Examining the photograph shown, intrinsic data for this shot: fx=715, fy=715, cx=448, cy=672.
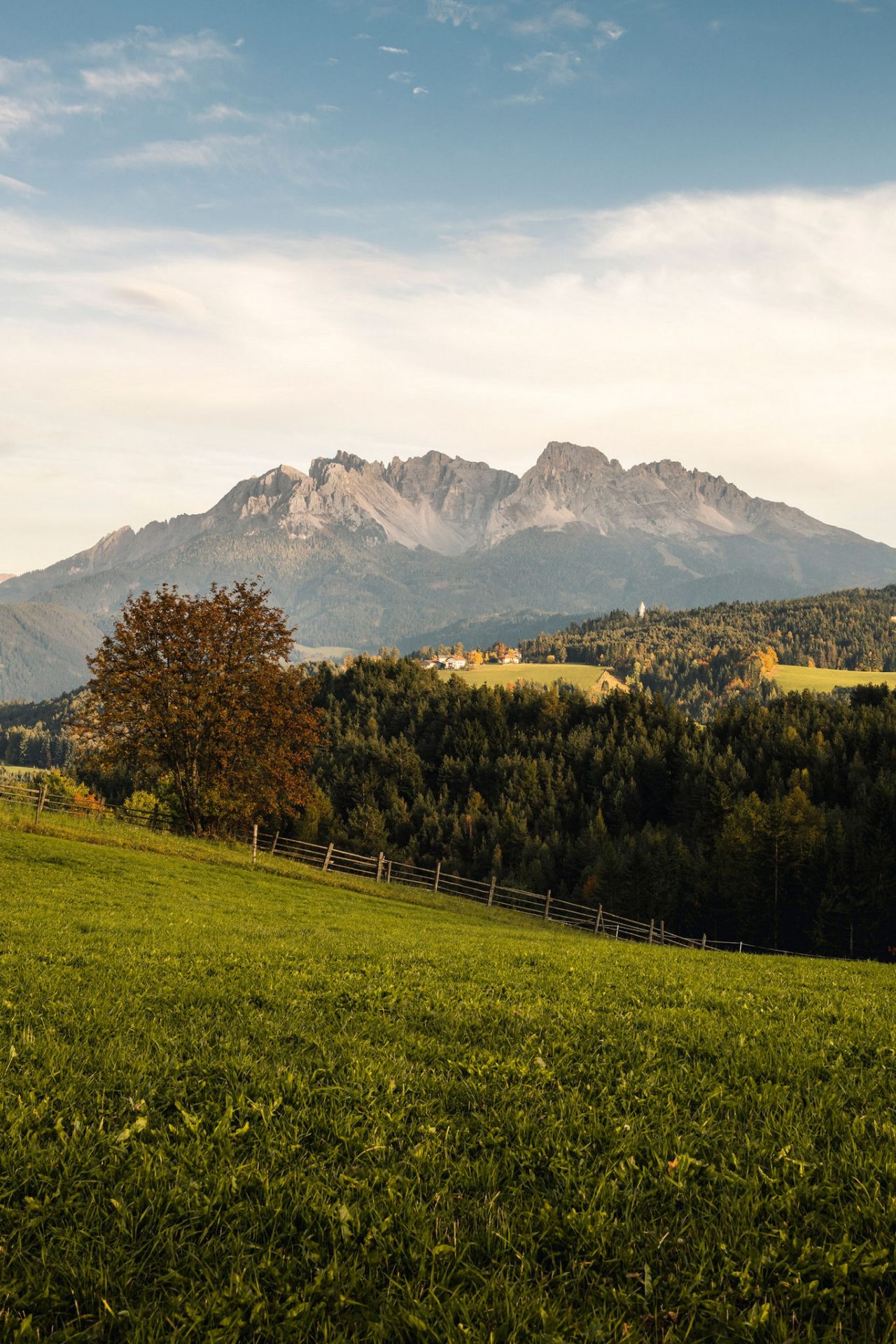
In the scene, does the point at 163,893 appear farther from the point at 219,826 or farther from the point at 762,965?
the point at 219,826

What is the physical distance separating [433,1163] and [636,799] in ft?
351

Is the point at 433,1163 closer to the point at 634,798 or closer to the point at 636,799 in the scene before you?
the point at 634,798

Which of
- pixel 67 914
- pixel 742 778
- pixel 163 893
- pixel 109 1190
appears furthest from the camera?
pixel 742 778

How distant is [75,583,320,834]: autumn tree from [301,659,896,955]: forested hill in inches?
1816

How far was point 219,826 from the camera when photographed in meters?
45.4

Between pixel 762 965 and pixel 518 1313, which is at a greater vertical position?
pixel 518 1313

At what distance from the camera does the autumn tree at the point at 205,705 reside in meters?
40.3

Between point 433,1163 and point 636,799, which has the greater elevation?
point 433,1163

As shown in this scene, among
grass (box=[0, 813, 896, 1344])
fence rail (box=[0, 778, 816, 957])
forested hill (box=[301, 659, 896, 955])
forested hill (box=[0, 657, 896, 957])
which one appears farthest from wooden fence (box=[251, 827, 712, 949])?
grass (box=[0, 813, 896, 1344])

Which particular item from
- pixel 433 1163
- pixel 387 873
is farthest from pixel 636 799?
pixel 433 1163

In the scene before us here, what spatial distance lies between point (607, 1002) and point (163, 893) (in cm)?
1790

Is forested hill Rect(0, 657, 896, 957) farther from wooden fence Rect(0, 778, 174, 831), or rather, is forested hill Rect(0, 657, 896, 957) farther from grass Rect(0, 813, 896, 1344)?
grass Rect(0, 813, 896, 1344)

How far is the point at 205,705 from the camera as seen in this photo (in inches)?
1581

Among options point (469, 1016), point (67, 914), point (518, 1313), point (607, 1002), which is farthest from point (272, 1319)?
point (67, 914)
